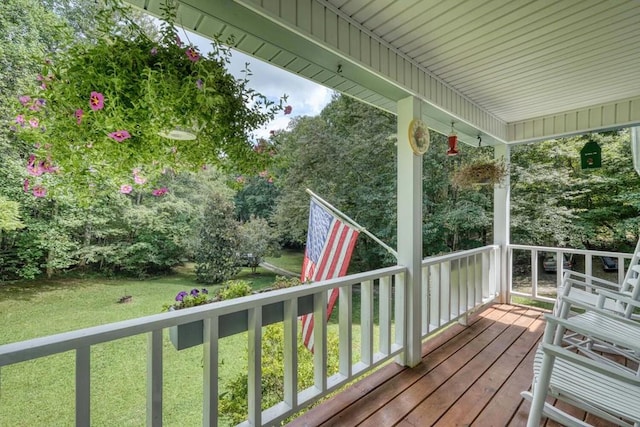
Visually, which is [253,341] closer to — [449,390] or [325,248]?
[325,248]

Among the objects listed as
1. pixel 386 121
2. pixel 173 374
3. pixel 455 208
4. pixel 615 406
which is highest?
pixel 386 121

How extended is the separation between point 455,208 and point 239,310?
276 inches

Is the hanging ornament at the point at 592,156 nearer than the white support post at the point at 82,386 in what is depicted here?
No

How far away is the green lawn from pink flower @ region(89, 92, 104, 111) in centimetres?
219

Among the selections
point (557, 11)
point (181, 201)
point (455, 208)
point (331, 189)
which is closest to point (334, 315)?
point (331, 189)

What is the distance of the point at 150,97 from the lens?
0.94 m

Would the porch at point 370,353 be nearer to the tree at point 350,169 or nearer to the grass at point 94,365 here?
the grass at point 94,365

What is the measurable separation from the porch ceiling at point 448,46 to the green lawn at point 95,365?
2.47m

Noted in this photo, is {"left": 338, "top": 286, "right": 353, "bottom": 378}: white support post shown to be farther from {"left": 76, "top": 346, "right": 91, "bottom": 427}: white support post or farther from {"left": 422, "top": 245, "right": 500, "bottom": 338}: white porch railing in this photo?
{"left": 76, "top": 346, "right": 91, "bottom": 427}: white support post

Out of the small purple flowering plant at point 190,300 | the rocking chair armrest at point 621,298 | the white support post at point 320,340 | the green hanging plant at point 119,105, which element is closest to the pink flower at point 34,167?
the green hanging plant at point 119,105

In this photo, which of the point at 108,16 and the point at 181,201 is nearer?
the point at 108,16

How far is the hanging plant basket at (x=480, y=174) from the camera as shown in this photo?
283 cm

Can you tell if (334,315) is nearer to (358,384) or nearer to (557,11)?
(358,384)

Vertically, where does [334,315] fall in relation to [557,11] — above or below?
below
